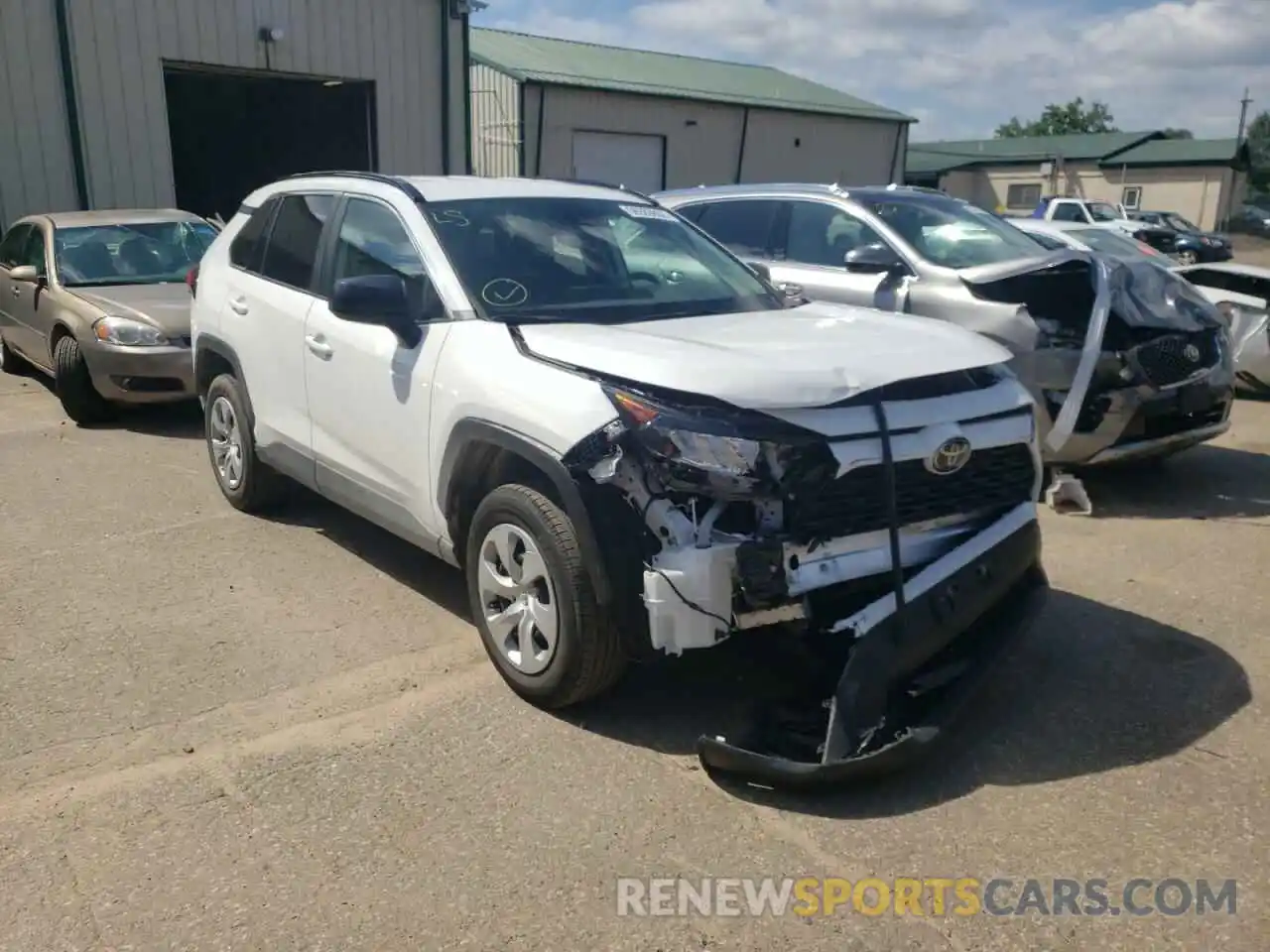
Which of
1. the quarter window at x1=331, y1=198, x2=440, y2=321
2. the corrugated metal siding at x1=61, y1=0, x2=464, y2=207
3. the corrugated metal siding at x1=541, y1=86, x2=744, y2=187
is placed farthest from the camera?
the corrugated metal siding at x1=541, y1=86, x2=744, y2=187

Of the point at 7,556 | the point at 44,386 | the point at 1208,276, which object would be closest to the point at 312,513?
the point at 7,556

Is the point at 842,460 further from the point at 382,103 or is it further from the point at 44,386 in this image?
the point at 382,103

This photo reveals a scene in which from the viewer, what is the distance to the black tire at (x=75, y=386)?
816 centimetres

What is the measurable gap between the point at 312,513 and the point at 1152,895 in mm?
4607

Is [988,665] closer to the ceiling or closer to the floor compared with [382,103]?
closer to the floor

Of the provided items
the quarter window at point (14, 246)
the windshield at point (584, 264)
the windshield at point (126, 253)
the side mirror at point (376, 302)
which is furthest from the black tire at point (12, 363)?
the side mirror at point (376, 302)

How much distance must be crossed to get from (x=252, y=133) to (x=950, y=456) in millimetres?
21153

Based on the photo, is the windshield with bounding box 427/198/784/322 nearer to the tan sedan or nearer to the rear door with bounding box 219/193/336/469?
the rear door with bounding box 219/193/336/469

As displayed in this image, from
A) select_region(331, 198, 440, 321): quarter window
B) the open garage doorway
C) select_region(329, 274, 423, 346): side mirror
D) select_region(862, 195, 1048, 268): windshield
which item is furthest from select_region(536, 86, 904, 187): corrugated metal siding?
select_region(329, 274, 423, 346): side mirror

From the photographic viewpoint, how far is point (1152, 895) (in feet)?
9.27

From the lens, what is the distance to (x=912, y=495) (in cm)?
349

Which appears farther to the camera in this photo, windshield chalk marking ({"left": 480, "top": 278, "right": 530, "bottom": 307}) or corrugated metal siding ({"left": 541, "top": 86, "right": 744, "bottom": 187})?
corrugated metal siding ({"left": 541, "top": 86, "right": 744, "bottom": 187})

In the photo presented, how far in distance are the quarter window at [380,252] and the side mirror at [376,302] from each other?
0.32ft

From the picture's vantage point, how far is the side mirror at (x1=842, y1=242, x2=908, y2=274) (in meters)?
6.79
